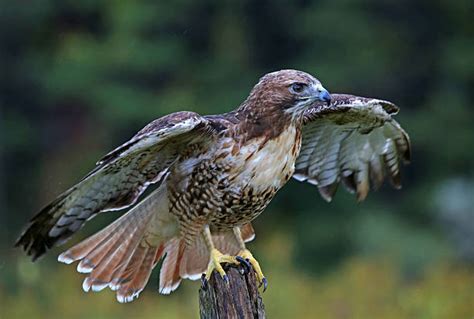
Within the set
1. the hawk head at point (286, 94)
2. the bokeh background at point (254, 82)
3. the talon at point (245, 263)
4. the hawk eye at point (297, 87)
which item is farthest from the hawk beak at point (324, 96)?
the bokeh background at point (254, 82)

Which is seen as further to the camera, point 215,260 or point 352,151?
point 352,151

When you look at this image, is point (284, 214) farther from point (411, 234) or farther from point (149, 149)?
point (149, 149)

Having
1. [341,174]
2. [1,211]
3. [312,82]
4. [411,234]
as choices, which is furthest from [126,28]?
[312,82]

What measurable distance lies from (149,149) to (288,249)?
548cm

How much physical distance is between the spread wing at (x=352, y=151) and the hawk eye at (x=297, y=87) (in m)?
0.59

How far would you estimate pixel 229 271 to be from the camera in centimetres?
564

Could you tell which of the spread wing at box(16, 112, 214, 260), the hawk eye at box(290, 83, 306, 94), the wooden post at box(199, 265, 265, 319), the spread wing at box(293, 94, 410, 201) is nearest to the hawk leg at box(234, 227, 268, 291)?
the wooden post at box(199, 265, 265, 319)

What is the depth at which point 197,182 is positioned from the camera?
6.02 metres

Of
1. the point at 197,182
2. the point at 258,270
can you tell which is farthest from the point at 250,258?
the point at 197,182

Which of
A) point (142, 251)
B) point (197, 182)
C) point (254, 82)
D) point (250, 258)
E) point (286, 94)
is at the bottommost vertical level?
point (254, 82)

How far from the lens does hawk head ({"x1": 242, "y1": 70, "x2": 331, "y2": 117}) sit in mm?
5855

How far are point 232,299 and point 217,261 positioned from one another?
41 cm

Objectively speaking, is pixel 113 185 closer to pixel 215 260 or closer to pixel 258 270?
pixel 215 260

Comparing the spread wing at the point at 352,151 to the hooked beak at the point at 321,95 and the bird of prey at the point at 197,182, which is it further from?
the hooked beak at the point at 321,95
